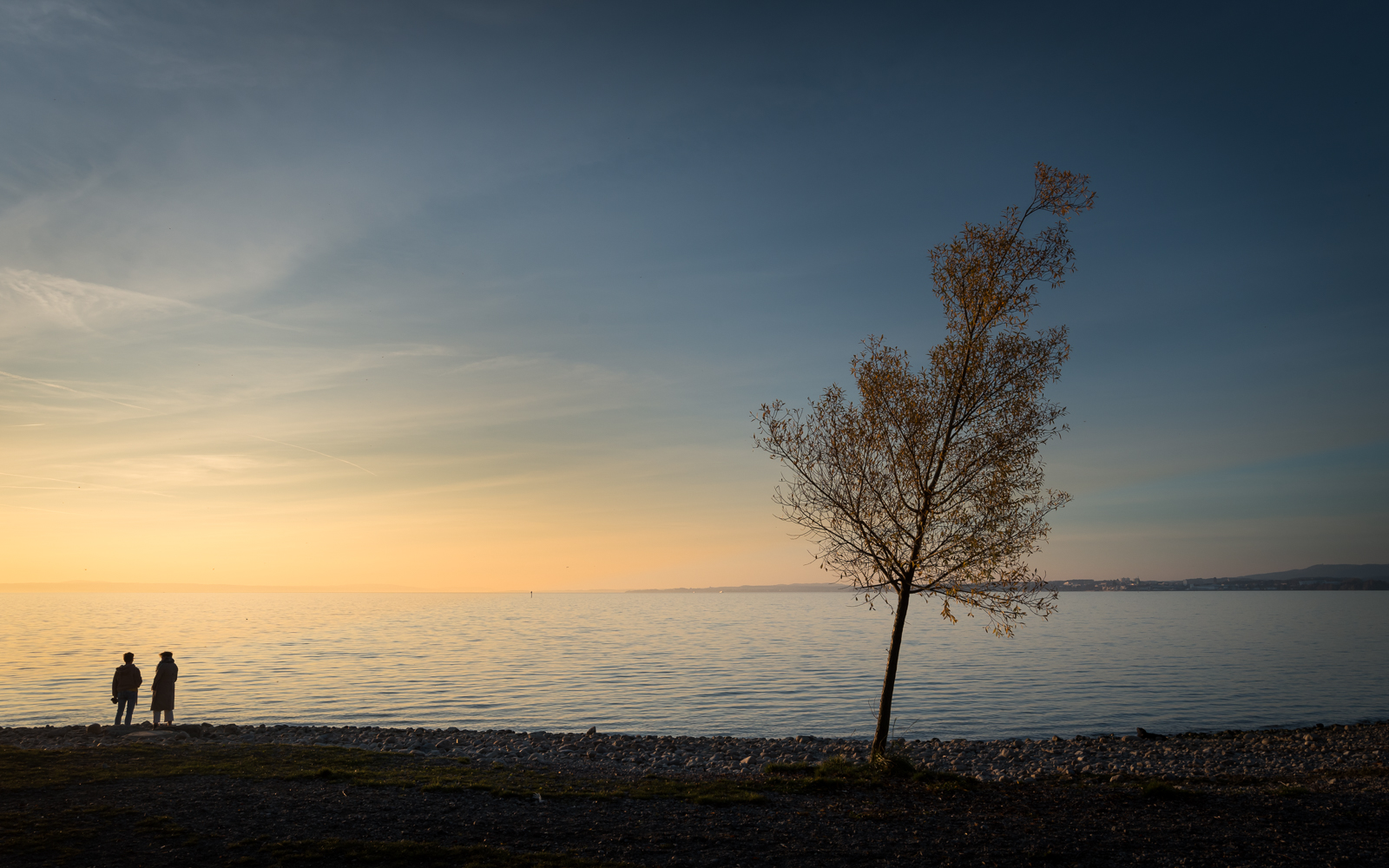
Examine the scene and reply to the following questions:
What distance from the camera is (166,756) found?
1967 cm

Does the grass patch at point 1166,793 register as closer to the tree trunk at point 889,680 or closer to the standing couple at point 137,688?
the tree trunk at point 889,680

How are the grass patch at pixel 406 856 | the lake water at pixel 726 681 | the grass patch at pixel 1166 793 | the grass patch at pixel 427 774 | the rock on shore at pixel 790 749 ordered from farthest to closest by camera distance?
the lake water at pixel 726 681, the rock on shore at pixel 790 749, the grass patch at pixel 427 774, the grass patch at pixel 1166 793, the grass patch at pixel 406 856

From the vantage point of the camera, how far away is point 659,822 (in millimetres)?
13633

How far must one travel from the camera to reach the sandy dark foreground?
451 inches

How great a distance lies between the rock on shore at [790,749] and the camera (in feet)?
77.3

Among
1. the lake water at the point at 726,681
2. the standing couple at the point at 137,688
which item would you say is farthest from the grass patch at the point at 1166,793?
the standing couple at the point at 137,688

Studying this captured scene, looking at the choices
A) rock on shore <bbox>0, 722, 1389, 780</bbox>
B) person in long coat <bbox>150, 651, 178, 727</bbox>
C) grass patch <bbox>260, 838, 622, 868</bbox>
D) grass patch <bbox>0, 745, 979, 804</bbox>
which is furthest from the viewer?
person in long coat <bbox>150, 651, 178, 727</bbox>

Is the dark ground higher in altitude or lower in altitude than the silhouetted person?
higher

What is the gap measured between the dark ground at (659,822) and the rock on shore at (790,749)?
5.49 meters

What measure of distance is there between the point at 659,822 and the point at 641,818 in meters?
0.52

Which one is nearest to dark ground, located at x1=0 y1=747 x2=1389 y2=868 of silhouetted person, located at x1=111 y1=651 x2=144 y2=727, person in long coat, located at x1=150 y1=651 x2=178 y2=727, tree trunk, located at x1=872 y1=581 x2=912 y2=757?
tree trunk, located at x1=872 y1=581 x2=912 y2=757

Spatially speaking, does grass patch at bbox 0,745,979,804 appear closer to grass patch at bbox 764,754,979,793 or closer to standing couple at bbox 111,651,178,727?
grass patch at bbox 764,754,979,793

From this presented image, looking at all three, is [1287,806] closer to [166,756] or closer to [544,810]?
[544,810]

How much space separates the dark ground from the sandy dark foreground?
0.05 metres
